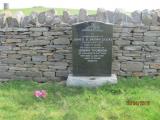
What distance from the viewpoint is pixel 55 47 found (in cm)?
956

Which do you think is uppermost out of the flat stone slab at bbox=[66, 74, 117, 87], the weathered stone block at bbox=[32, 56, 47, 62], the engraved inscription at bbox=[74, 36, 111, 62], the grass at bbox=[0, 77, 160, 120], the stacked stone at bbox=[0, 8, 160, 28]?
the stacked stone at bbox=[0, 8, 160, 28]

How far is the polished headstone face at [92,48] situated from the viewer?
9133 millimetres

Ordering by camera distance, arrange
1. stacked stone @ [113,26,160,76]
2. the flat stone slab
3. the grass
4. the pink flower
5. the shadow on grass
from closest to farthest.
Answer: the grass
the pink flower
the shadow on grass
the flat stone slab
stacked stone @ [113,26,160,76]

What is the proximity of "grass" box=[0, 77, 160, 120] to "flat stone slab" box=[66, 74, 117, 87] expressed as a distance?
0.64 ft

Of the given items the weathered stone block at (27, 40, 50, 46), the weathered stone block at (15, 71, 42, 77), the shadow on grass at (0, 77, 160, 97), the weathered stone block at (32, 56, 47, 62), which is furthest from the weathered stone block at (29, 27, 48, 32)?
the shadow on grass at (0, 77, 160, 97)

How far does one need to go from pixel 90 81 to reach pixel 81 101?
133cm

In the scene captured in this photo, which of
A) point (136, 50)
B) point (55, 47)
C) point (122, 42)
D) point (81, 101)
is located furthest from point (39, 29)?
point (81, 101)

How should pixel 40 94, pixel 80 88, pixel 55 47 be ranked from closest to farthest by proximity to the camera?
pixel 40 94 < pixel 80 88 < pixel 55 47

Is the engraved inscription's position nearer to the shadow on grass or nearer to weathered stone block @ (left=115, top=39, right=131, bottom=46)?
weathered stone block @ (left=115, top=39, right=131, bottom=46)

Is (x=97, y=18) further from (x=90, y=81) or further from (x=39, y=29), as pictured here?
(x=90, y=81)

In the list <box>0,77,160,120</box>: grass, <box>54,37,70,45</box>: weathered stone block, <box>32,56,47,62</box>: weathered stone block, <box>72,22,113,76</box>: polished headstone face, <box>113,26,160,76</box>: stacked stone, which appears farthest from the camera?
<box>32,56,47,62</box>: weathered stone block

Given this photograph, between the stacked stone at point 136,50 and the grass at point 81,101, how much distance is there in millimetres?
281

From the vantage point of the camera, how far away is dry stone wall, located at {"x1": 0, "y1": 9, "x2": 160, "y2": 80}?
372 inches

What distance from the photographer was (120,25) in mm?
9398
